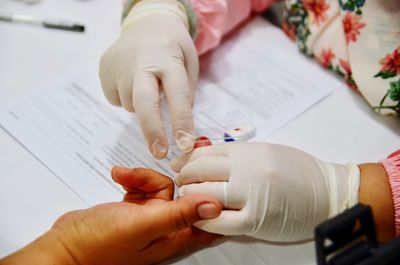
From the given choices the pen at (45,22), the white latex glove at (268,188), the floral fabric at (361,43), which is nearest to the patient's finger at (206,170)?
the white latex glove at (268,188)

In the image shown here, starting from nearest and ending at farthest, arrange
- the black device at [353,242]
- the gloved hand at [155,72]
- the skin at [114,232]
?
the black device at [353,242] < the skin at [114,232] < the gloved hand at [155,72]

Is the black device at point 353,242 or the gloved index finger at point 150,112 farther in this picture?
the gloved index finger at point 150,112

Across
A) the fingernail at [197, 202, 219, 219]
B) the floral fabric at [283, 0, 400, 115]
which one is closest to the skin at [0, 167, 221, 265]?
the fingernail at [197, 202, 219, 219]

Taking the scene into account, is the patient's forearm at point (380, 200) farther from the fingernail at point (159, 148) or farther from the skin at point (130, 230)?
the fingernail at point (159, 148)

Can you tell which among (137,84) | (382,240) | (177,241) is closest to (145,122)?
(137,84)

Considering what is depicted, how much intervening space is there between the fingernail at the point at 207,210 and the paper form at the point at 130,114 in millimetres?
145

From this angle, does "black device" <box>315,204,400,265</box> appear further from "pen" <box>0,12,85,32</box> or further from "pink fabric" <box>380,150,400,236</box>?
"pen" <box>0,12,85,32</box>

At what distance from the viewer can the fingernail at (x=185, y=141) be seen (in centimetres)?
62

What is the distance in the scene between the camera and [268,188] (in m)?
0.54

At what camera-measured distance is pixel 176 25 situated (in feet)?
2.41

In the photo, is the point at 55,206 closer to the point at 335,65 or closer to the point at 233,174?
the point at 233,174

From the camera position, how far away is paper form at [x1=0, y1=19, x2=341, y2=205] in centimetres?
70

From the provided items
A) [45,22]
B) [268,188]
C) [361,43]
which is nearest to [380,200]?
[268,188]

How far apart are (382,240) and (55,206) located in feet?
1.38
